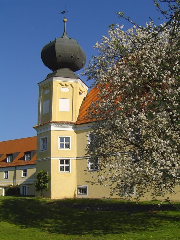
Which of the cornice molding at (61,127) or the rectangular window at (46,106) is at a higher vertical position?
the rectangular window at (46,106)

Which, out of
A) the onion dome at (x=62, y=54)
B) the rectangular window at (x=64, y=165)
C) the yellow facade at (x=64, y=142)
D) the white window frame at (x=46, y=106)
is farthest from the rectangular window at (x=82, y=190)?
the onion dome at (x=62, y=54)

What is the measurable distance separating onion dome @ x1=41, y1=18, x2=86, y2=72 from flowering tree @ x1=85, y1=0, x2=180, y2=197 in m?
13.8

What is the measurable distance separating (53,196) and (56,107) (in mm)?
7501

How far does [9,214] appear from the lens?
16500 mm

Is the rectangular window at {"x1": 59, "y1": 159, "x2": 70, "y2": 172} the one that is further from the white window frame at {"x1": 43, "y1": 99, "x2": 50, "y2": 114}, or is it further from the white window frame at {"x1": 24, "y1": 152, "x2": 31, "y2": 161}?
the white window frame at {"x1": 24, "y1": 152, "x2": 31, "y2": 161}

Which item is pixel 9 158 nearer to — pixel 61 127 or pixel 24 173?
pixel 24 173

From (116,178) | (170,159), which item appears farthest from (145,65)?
(116,178)

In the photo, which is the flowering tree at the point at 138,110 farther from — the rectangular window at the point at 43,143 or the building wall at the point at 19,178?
the building wall at the point at 19,178

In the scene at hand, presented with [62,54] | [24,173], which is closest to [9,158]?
[24,173]

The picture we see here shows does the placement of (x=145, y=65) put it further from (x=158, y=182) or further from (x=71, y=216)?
(x=71, y=216)

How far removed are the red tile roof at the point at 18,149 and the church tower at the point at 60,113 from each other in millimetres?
16112

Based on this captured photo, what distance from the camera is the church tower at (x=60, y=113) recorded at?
25.7 metres

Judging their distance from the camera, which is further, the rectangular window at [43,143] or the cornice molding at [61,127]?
the rectangular window at [43,143]

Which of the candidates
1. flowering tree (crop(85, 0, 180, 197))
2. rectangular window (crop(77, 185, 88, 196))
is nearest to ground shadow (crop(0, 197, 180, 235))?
flowering tree (crop(85, 0, 180, 197))
